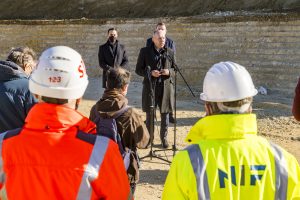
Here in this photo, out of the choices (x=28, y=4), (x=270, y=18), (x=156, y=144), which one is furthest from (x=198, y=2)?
(x=156, y=144)

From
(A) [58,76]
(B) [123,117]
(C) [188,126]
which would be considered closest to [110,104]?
(B) [123,117]

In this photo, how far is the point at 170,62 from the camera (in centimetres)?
779

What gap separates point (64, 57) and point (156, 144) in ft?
19.8

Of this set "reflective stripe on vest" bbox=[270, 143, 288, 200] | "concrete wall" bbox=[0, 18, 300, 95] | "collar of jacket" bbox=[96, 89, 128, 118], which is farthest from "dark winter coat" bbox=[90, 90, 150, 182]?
"concrete wall" bbox=[0, 18, 300, 95]

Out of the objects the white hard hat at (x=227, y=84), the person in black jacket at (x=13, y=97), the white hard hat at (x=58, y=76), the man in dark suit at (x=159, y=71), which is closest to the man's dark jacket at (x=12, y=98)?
the person in black jacket at (x=13, y=97)

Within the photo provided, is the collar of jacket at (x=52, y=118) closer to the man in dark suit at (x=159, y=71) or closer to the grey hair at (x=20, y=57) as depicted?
the grey hair at (x=20, y=57)

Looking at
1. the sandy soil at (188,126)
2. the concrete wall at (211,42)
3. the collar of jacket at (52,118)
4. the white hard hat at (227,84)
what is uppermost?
the white hard hat at (227,84)

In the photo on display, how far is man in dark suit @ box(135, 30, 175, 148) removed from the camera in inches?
300

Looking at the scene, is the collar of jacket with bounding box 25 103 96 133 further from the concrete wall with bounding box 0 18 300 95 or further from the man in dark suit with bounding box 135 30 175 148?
the concrete wall with bounding box 0 18 300 95

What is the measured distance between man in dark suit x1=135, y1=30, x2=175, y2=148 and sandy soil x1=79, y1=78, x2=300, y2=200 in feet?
2.53

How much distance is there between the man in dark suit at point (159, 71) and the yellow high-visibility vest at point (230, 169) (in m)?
5.09

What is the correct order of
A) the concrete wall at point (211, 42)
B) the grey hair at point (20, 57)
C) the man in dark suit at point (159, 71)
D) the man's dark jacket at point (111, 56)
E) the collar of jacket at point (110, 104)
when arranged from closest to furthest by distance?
1. the collar of jacket at point (110, 104)
2. the grey hair at point (20, 57)
3. the man in dark suit at point (159, 71)
4. the man's dark jacket at point (111, 56)
5. the concrete wall at point (211, 42)

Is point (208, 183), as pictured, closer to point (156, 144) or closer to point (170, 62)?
point (170, 62)

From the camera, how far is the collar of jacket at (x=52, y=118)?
2.40 metres
